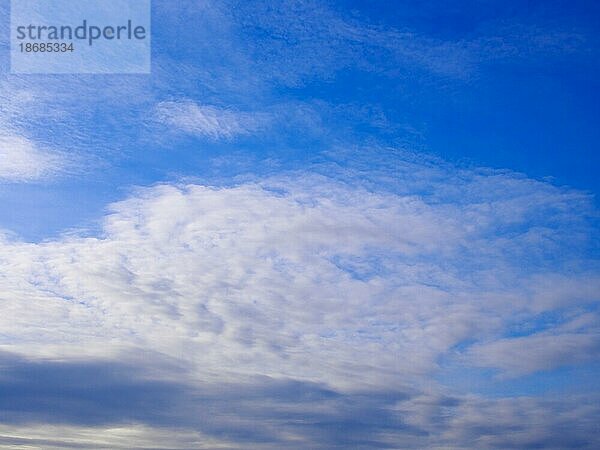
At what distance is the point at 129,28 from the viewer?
6247 centimetres

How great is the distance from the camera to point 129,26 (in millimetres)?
62406

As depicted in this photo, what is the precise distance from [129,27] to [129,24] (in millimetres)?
471

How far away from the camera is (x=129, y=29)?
2461 inches

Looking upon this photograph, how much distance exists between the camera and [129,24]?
62375 millimetres

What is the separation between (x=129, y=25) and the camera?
205 feet

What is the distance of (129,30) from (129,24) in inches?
36.4

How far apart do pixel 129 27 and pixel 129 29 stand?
1.01 feet

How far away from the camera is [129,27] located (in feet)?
205

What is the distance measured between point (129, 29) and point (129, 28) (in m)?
0.15

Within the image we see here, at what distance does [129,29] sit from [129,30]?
5.9 inches

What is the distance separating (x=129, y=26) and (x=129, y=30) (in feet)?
2.00

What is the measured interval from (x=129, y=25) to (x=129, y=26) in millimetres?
166

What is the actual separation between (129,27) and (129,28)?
0.51 feet
